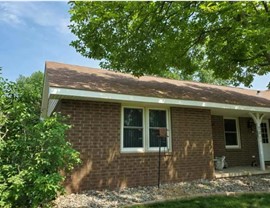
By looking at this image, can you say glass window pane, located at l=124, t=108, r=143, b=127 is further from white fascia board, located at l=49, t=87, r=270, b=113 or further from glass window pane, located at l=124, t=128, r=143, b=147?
white fascia board, located at l=49, t=87, r=270, b=113

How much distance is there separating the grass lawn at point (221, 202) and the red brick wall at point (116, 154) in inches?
80.3

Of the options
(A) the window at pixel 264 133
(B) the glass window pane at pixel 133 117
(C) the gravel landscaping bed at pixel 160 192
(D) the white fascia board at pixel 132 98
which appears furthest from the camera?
(A) the window at pixel 264 133

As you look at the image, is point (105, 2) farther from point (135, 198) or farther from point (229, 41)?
point (135, 198)

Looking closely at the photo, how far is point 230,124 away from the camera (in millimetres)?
12711

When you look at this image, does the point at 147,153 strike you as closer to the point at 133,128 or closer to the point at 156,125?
the point at 133,128

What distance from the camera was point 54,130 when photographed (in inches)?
194

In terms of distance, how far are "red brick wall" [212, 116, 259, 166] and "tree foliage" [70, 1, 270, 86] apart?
3.33 meters

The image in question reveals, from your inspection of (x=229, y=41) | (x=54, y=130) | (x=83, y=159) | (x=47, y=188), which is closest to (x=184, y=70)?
(x=229, y=41)

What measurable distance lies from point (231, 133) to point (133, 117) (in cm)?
662

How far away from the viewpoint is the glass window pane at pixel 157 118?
873 centimetres

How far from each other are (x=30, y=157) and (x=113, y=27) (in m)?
5.01

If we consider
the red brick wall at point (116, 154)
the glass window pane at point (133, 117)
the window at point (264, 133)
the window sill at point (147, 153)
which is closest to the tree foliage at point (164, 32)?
the glass window pane at point (133, 117)

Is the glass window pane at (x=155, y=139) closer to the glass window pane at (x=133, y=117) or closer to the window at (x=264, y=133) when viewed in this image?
the glass window pane at (x=133, y=117)

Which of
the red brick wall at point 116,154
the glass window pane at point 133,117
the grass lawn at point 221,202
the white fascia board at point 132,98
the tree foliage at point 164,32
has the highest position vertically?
the tree foliage at point 164,32
